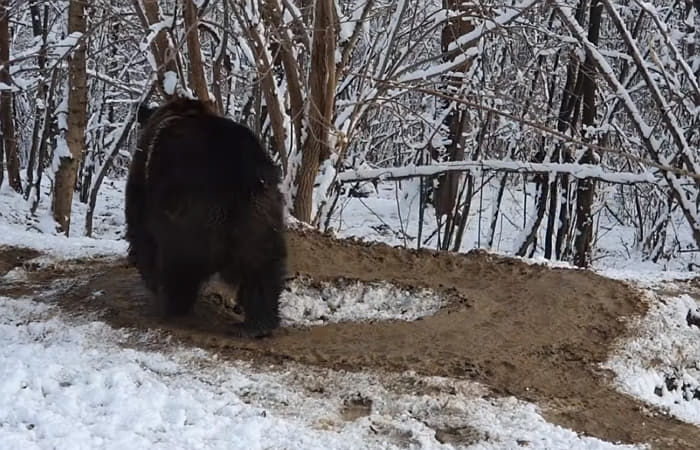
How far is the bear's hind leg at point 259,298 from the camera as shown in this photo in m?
4.50

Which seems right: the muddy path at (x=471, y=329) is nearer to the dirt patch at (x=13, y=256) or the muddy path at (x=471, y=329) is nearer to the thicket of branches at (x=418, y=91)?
the dirt patch at (x=13, y=256)

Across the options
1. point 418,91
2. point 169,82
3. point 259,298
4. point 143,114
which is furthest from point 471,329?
point 169,82

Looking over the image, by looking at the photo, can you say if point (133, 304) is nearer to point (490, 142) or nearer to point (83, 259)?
point (83, 259)

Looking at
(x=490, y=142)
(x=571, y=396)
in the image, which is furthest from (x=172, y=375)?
(x=490, y=142)

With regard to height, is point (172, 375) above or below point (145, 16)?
below

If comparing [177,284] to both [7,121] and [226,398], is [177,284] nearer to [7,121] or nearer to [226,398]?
[226,398]

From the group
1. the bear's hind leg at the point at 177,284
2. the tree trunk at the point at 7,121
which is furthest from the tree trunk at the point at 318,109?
the tree trunk at the point at 7,121

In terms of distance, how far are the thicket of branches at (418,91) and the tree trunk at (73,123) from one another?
0.02 m

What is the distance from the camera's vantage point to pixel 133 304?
193 inches

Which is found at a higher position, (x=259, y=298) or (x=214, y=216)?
(x=214, y=216)

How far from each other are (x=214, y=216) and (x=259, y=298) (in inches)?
19.2

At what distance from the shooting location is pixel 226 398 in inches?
142

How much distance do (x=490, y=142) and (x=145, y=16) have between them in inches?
246

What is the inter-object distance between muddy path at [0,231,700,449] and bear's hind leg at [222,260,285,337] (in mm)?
88
